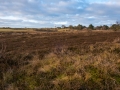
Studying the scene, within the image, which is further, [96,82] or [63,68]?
[63,68]

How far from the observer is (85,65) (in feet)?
28.1

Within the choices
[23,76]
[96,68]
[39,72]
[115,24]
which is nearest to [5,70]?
[23,76]

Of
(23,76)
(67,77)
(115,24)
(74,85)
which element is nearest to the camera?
(74,85)

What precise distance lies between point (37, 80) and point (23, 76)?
0.85 meters

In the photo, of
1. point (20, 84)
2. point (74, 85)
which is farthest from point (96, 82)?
point (20, 84)

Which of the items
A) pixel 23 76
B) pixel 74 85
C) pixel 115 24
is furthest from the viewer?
pixel 115 24

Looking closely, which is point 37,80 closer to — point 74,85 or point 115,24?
point 74,85

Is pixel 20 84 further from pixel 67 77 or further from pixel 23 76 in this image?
pixel 67 77

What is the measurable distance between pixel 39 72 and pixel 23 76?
2.29ft

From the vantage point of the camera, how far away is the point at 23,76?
8.26m

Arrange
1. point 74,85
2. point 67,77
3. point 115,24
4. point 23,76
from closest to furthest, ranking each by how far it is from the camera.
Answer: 1. point 74,85
2. point 67,77
3. point 23,76
4. point 115,24

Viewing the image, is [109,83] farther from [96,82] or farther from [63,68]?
[63,68]

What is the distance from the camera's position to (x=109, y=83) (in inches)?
289

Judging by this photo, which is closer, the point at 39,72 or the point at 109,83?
the point at 109,83
